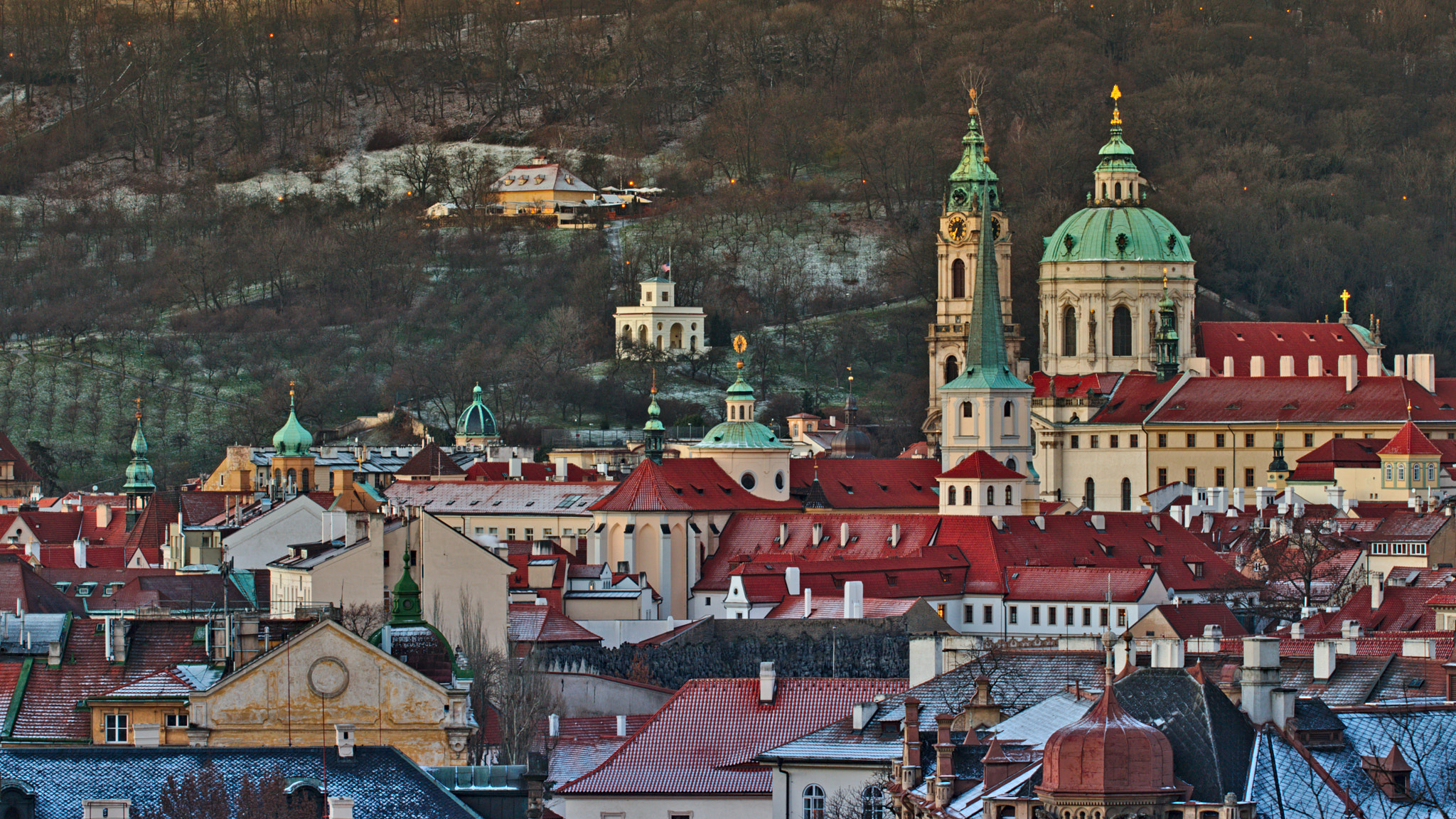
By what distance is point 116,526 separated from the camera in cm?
10325

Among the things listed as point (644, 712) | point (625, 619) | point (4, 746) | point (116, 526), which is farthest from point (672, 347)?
point (4, 746)

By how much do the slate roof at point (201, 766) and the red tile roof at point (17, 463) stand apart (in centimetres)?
9887

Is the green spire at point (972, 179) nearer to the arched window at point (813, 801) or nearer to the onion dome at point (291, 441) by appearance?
the onion dome at point (291, 441)

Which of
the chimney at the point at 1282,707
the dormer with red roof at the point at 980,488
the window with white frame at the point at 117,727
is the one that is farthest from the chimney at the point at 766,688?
the dormer with red roof at the point at 980,488

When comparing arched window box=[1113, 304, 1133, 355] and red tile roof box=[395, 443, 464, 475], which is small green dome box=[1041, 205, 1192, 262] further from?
red tile roof box=[395, 443, 464, 475]

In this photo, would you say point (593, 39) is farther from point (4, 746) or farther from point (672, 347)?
point (4, 746)

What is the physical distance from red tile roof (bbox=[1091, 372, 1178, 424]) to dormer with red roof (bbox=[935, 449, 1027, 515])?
70.2 feet

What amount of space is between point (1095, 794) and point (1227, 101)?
138 meters

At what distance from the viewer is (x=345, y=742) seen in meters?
31.0

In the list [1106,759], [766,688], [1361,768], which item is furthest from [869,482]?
[1106,759]

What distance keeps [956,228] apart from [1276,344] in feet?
42.8

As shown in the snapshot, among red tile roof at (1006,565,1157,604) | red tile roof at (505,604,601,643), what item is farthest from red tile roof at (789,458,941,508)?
red tile roof at (505,604,601,643)

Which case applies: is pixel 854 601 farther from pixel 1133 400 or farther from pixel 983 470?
pixel 1133 400

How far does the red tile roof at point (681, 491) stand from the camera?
92750 mm
